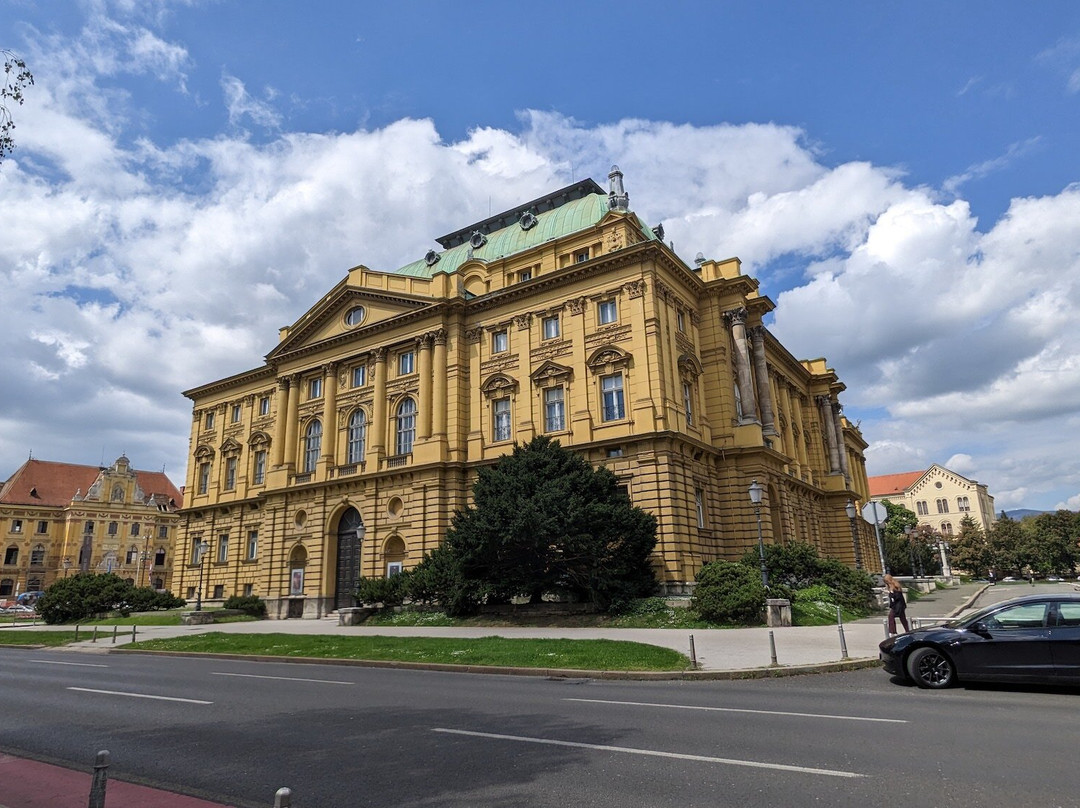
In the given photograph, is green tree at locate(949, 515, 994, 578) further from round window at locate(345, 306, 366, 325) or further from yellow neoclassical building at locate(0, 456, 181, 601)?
yellow neoclassical building at locate(0, 456, 181, 601)

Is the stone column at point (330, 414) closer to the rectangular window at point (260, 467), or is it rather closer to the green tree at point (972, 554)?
the rectangular window at point (260, 467)

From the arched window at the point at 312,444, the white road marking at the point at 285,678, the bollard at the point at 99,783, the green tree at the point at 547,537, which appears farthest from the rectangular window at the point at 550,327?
the bollard at the point at 99,783

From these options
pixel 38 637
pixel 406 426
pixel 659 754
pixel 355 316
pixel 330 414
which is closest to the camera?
pixel 659 754

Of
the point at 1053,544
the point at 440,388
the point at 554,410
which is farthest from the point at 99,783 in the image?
the point at 1053,544

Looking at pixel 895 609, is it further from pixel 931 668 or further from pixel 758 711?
pixel 758 711

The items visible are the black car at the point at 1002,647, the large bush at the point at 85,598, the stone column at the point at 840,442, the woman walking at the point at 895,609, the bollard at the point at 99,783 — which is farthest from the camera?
the stone column at the point at 840,442

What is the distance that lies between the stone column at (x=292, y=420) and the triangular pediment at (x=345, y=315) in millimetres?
2287

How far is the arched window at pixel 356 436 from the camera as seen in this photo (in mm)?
41312

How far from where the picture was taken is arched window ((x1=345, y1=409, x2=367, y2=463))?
→ 4131 cm

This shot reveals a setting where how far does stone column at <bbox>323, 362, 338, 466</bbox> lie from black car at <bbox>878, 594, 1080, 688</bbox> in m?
35.5

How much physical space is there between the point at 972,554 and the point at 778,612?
8782cm

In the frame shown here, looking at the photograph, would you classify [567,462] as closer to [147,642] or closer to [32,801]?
[147,642]

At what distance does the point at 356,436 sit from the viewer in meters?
41.8

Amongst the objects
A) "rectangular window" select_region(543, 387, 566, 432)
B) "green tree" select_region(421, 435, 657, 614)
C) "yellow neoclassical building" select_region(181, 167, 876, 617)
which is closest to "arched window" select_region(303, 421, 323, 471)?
"yellow neoclassical building" select_region(181, 167, 876, 617)
